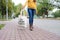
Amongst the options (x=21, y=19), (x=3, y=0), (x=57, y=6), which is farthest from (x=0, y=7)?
(x=21, y=19)

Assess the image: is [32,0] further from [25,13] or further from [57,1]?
[57,1]

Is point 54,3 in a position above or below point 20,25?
above

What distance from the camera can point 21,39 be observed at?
8.09m

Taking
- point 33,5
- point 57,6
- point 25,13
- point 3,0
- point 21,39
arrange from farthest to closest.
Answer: point 3,0, point 57,6, point 25,13, point 33,5, point 21,39

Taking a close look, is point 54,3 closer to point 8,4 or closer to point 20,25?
point 20,25

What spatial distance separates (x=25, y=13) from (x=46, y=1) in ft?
36.2

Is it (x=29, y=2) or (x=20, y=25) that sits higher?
(x=29, y=2)

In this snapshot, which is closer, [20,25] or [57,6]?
[20,25]

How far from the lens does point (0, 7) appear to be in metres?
54.6

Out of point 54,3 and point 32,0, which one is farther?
point 54,3

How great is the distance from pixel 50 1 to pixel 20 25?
1076cm

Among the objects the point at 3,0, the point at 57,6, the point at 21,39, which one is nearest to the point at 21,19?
the point at 21,39

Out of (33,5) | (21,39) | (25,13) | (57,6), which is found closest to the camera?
(21,39)

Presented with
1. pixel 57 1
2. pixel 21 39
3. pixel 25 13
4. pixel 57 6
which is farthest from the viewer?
pixel 57 6
